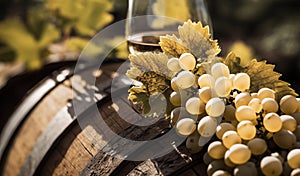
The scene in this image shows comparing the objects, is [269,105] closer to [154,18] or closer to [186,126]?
[186,126]

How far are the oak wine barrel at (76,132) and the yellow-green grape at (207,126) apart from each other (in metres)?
0.08

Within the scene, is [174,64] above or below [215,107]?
above

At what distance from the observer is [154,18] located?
5.17ft

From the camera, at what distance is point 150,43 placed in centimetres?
145

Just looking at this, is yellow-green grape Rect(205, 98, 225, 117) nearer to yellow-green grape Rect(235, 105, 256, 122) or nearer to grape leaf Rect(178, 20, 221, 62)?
yellow-green grape Rect(235, 105, 256, 122)

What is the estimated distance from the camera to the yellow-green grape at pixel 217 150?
0.92 meters

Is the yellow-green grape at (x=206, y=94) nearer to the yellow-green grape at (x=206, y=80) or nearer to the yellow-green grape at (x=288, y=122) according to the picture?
the yellow-green grape at (x=206, y=80)

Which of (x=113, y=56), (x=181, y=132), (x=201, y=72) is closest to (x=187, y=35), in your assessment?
(x=201, y=72)

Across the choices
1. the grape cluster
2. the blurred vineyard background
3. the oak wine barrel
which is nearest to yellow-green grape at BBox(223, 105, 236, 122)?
the grape cluster

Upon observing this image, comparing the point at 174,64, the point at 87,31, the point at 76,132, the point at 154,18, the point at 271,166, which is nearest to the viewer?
the point at 271,166

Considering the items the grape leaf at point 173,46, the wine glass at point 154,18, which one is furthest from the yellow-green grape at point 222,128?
the wine glass at point 154,18

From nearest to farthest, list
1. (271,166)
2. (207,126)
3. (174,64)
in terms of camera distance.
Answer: (271,166) < (207,126) < (174,64)

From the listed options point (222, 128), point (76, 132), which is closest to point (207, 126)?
point (222, 128)

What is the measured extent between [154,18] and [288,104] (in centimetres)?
70
